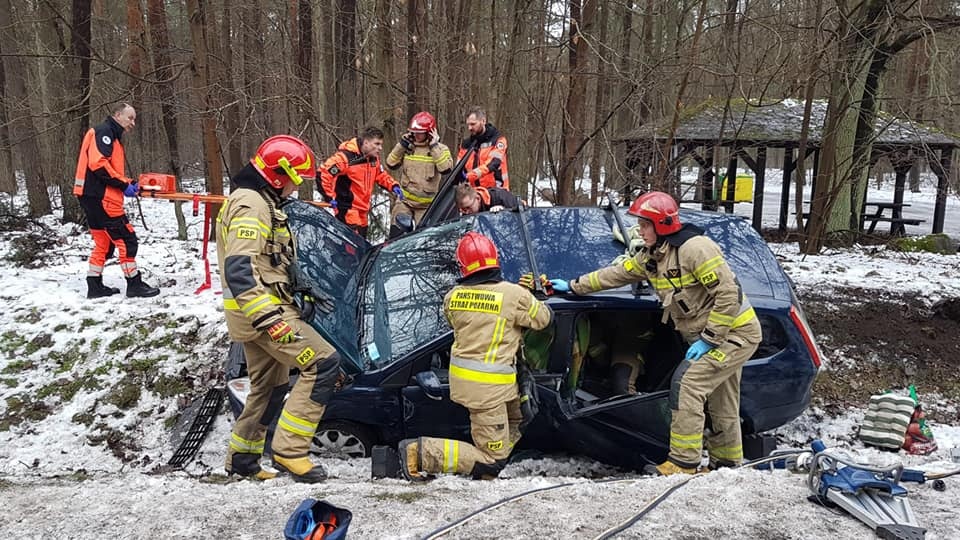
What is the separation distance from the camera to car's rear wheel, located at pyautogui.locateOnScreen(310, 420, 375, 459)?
3.84 meters

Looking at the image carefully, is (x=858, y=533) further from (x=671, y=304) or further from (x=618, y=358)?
(x=618, y=358)

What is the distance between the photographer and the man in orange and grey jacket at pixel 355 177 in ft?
22.2

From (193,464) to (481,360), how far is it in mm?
2142

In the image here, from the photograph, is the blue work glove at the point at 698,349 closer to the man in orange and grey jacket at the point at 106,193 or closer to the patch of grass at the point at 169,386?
the patch of grass at the point at 169,386

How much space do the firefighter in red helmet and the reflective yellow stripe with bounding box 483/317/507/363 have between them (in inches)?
16.6

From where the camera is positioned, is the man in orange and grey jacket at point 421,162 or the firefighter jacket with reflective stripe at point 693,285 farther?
the man in orange and grey jacket at point 421,162

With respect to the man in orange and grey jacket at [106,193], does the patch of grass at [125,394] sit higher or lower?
lower

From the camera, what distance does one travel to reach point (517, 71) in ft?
36.6

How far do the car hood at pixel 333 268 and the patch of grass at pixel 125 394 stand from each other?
7.22 ft

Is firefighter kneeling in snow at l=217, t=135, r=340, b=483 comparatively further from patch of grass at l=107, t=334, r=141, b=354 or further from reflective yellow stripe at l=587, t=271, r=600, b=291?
patch of grass at l=107, t=334, r=141, b=354

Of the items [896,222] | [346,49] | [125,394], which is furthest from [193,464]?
[896,222]

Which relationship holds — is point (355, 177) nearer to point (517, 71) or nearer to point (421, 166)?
point (421, 166)

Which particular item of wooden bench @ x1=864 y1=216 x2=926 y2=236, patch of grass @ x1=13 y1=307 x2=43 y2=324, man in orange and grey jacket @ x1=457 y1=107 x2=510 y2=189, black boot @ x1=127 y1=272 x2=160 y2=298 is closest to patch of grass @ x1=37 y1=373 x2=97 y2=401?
patch of grass @ x1=13 y1=307 x2=43 y2=324

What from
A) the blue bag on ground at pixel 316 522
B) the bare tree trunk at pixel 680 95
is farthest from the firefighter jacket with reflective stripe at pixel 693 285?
the bare tree trunk at pixel 680 95
